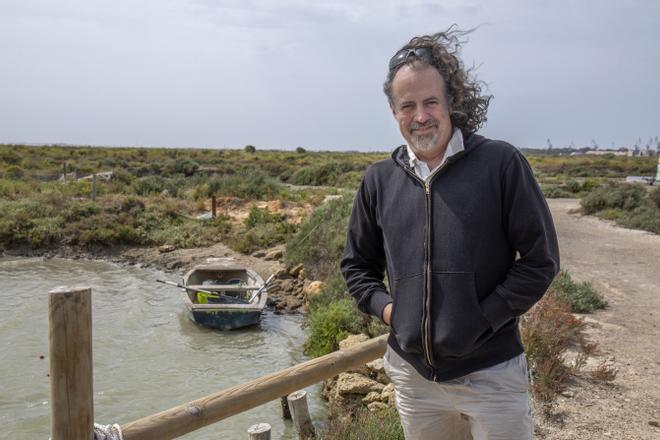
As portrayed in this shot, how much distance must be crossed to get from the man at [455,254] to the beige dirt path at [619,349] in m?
2.57

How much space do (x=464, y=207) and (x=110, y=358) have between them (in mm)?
8931

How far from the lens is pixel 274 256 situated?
1661 cm

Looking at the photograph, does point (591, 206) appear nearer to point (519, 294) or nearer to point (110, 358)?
point (110, 358)

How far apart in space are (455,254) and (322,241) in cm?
1218

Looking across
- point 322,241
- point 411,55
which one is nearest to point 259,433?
point 411,55

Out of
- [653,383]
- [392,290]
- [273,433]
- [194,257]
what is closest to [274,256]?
[194,257]

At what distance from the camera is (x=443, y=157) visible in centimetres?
227

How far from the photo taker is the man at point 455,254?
2.08m

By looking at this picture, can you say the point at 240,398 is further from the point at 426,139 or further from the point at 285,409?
the point at 285,409

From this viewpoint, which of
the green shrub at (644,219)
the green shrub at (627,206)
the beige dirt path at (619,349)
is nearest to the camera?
the beige dirt path at (619,349)

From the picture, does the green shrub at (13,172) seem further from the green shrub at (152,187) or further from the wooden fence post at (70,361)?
the wooden fence post at (70,361)

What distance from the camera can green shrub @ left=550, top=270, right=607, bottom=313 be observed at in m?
7.97

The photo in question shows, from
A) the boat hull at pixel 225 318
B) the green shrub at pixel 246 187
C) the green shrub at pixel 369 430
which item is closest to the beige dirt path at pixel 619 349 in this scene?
the green shrub at pixel 369 430

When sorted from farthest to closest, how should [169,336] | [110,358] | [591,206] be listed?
[591,206]
[169,336]
[110,358]
